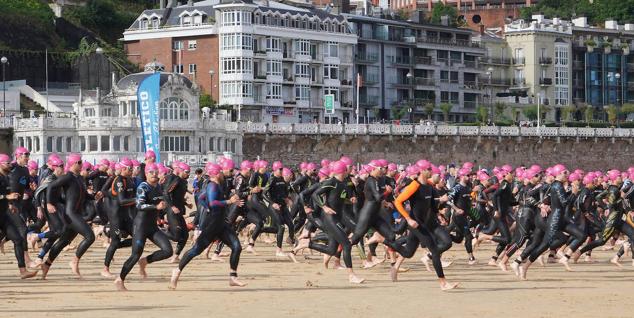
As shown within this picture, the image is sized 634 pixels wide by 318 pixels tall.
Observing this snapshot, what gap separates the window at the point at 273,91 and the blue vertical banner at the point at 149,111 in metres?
50.6

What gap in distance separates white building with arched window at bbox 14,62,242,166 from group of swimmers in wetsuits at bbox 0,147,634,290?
52415 mm

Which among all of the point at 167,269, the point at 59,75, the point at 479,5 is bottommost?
the point at 167,269

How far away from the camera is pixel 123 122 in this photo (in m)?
86.0

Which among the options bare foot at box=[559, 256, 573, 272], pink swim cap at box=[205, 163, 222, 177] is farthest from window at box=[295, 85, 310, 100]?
pink swim cap at box=[205, 163, 222, 177]

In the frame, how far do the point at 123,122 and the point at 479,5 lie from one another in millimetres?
91234

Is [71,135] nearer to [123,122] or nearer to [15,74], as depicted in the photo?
[123,122]

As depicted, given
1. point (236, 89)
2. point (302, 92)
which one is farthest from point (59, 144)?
point (302, 92)

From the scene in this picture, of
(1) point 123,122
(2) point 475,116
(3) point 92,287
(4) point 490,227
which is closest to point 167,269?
(3) point 92,287

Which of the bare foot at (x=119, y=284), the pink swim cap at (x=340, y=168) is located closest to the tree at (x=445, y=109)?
the pink swim cap at (x=340, y=168)

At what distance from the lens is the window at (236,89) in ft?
349

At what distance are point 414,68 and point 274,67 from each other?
20480mm

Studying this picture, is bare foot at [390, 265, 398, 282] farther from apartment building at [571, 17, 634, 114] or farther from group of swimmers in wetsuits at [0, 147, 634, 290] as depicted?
apartment building at [571, 17, 634, 114]

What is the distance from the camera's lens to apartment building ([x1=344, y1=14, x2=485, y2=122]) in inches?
4799

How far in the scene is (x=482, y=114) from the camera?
419 feet
